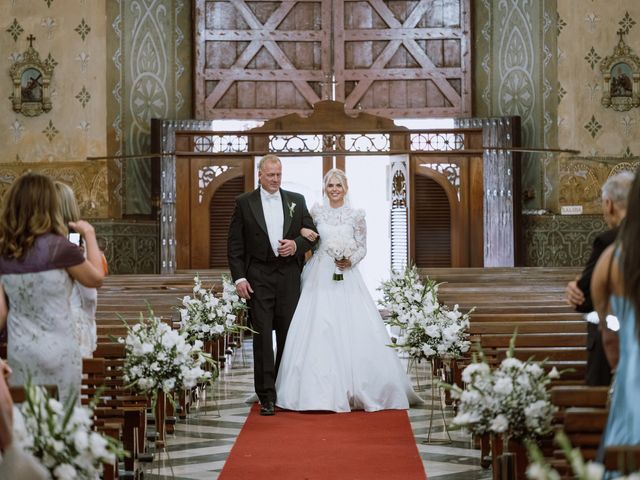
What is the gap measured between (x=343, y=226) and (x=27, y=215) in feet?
14.8

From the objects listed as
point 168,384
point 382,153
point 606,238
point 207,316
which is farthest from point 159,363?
point 382,153

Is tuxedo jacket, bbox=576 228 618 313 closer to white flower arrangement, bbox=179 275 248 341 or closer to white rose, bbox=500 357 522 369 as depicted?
white rose, bbox=500 357 522 369

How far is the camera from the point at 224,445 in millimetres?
7102

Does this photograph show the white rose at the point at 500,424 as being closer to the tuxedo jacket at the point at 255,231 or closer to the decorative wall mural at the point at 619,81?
the tuxedo jacket at the point at 255,231

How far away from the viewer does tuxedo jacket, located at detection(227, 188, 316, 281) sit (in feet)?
28.0

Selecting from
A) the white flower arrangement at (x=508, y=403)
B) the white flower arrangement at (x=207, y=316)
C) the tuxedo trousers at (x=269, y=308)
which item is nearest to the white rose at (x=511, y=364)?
the white flower arrangement at (x=508, y=403)

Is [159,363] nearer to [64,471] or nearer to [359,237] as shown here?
[64,471]

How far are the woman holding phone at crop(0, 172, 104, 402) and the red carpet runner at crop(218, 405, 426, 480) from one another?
1.75 metres

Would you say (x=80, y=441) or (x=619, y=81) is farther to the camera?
(x=619, y=81)

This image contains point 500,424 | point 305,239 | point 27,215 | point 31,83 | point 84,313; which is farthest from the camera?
point 31,83

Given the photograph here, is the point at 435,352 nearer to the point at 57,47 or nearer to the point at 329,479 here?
the point at 329,479

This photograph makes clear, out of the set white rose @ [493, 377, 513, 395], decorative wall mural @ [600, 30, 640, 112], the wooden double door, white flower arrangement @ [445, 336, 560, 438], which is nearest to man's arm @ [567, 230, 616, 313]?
white flower arrangement @ [445, 336, 560, 438]

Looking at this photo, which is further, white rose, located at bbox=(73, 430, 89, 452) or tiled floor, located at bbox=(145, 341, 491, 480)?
tiled floor, located at bbox=(145, 341, 491, 480)

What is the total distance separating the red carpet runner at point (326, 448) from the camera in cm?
611
